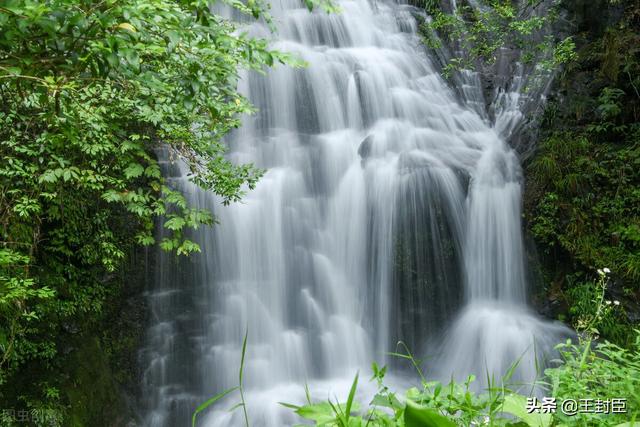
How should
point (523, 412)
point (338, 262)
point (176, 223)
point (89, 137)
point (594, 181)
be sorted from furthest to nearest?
point (594, 181)
point (338, 262)
point (176, 223)
point (89, 137)
point (523, 412)

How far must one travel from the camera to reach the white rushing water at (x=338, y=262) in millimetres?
5711

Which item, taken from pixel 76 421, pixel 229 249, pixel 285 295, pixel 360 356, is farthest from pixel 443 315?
pixel 76 421

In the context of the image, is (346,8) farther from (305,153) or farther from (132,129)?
(132,129)

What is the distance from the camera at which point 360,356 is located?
20.5 feet

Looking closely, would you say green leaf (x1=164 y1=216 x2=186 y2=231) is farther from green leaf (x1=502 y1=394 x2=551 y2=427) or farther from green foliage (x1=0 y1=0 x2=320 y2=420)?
green leaf (x1=502 y1=394 x2=551 y2=427)

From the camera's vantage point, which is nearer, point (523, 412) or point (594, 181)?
point (523, 412)

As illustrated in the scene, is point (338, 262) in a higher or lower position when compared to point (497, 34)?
lower

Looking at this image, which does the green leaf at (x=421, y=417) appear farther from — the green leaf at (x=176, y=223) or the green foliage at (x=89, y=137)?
the green leaf at (x=176, y=223)

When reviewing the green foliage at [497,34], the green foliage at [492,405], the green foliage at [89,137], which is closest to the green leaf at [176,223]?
the green foliage at [89,137]

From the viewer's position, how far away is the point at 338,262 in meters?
6.73

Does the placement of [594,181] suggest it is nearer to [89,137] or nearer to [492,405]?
[492,405]

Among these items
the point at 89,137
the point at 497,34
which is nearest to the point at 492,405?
the point at 89,137

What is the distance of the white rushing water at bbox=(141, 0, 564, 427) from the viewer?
571 centimetres

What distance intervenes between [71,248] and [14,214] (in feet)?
2.39
